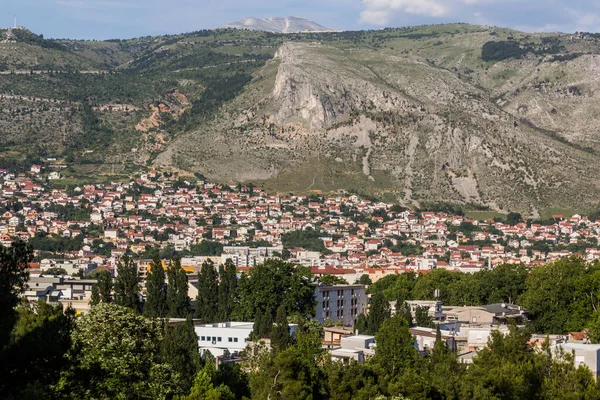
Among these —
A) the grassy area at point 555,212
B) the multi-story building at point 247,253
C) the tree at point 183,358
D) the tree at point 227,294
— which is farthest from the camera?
the grassy area at point 555,212

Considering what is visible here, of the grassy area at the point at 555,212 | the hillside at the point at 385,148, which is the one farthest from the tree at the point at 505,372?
the hillside at the point at 385,148

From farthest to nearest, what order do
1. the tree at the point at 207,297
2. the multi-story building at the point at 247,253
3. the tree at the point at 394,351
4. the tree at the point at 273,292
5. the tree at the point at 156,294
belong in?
the multi-story building at the point at 247,253 < the tree at the point at 273,292 < the tree at the point at 207,297 < the tree at the point at 156,294 < the tree at the point at 394,351

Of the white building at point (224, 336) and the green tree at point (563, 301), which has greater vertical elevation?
the green tree at point (563, 301)

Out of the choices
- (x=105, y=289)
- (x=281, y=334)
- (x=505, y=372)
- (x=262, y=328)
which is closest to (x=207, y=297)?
(x=105, y=289)

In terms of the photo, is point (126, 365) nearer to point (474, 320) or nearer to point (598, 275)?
point (474, 320)

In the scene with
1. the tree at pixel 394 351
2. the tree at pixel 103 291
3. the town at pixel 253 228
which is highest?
the town at pixel 253 228

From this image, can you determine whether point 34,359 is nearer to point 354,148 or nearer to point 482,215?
point 482,215

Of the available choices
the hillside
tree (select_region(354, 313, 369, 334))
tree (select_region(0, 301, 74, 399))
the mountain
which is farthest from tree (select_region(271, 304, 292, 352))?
the mountain

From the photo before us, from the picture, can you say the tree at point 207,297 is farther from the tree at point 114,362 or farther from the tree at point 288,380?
the tree at point 114,362

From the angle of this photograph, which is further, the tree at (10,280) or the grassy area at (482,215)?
the grassy area at (482,215)
